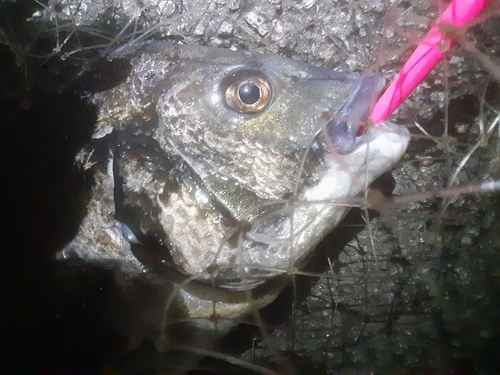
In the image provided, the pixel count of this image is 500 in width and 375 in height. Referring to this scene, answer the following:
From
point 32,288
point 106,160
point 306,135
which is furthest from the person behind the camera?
point 32,288

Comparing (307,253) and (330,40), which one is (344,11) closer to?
(330,40)

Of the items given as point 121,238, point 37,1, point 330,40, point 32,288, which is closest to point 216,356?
point 121,238

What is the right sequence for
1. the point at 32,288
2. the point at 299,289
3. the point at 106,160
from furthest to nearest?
the point at 299,289 < the point at 32,288 < the point at 106,160

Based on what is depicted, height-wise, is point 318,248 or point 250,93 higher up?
point 250,93

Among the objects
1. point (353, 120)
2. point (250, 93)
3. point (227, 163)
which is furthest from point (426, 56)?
point (227, 163)

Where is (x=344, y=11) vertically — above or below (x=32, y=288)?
above

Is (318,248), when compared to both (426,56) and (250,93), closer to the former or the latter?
(250,93)

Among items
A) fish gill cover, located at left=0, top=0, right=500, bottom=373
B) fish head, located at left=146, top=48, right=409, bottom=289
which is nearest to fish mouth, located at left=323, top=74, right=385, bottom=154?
fish head, located at left=146, top=48, right=409, bottom=289

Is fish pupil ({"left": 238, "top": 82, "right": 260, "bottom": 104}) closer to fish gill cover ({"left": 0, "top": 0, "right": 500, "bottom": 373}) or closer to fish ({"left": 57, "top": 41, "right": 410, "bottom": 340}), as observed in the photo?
fish ({"left": 57, "top": 41, "right": 410, "bottom": 340})
